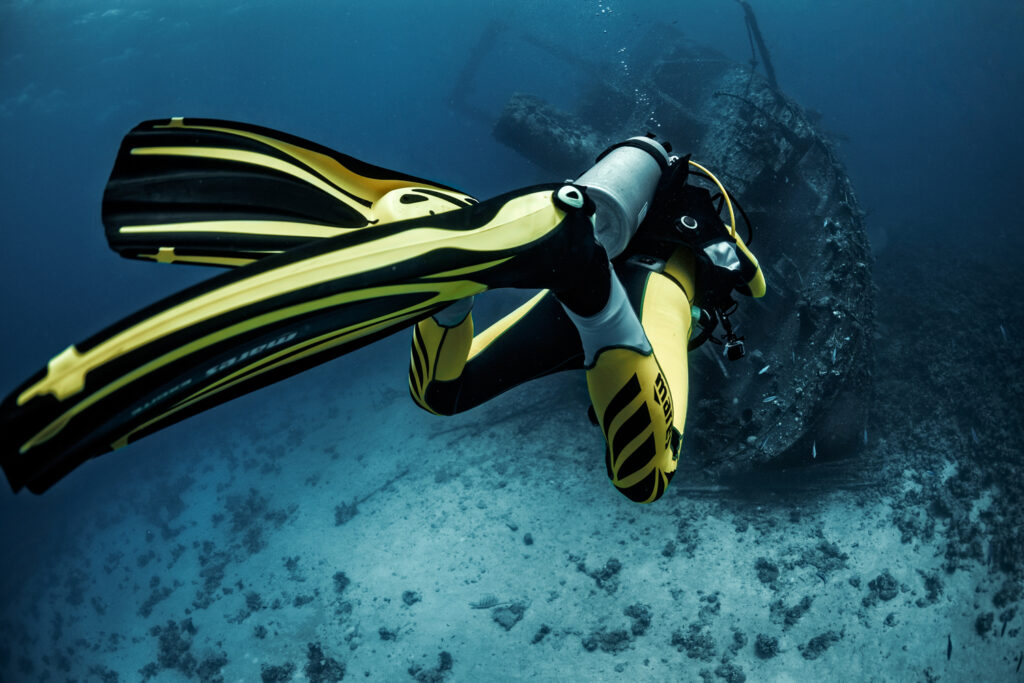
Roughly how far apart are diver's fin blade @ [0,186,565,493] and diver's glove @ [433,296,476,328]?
845 millimetres

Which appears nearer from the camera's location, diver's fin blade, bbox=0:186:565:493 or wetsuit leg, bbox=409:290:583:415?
diver's fin blade, bbox=0:186:565:493

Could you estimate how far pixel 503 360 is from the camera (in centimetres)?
323

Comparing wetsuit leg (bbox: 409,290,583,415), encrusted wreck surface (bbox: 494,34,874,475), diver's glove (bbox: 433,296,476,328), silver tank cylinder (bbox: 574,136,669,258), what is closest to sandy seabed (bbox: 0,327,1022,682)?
encrusted wreck surface (bbox: 494,34,874,475)

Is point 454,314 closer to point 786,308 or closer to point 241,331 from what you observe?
point 241,331

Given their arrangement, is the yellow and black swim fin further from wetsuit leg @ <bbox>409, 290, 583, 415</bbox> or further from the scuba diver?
wetsuit leg @ <bbox>409, 290, 583, 415</bbox>

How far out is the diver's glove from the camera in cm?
259

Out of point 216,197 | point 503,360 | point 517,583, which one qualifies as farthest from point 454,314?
point 517,583

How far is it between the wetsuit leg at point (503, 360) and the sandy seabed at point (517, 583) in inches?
160

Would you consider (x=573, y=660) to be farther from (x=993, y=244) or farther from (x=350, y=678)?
(x=993, y=244)

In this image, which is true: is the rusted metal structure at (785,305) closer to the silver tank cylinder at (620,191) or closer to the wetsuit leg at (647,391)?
the wetsuit leg at (647,391)

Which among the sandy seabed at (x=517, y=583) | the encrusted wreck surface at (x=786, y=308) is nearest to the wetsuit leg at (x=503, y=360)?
the sandy seabed at (x=517, y=583)

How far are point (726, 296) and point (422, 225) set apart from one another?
219 centimetres

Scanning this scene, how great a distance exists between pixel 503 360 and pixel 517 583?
444cm

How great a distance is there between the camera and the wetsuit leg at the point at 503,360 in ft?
10.2
